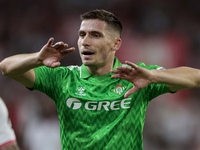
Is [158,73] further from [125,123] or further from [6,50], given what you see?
[6,50]

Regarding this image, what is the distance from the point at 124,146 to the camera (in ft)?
9.82

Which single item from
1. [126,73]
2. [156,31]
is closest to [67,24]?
[156,31]

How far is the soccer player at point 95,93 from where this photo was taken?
9.78ft

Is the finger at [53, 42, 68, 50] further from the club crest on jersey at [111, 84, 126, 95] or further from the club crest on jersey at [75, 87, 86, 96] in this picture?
the club crest on jersey at [111, 84, 126, 95]

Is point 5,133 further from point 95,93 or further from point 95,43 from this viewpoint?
point 95,43

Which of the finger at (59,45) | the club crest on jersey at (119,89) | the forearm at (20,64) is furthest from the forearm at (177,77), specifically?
the forearm at (20,64)

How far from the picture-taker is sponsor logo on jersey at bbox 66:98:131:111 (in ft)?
10.1

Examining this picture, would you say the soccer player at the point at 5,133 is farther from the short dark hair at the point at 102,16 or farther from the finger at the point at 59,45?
the short dark hair at the point at 102,16

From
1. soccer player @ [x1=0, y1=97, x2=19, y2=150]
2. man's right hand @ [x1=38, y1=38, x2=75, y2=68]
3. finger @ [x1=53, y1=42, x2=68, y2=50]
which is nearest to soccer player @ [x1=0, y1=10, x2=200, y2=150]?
man's right hand @ [x1=38, y1=38, x2=75, y2=68]

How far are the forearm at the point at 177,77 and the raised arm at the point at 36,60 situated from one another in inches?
31.4

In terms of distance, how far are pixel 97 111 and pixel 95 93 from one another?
0.64 ft

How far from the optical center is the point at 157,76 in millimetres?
2678

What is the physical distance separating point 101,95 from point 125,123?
376 millimetres

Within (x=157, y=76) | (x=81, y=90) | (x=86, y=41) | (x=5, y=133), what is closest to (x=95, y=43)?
(x=86, y=41)
